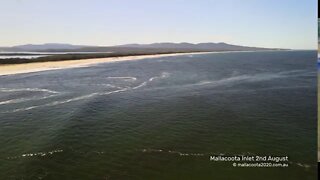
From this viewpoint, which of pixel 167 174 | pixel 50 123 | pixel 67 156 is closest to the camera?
pixel 167 174

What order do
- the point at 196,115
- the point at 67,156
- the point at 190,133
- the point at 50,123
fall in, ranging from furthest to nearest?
1. the point at 196,115
2. the point at 50,123
3. the point at 190,133
4. the point at 67,156

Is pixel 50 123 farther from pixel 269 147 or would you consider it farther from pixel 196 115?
pixel 269 147

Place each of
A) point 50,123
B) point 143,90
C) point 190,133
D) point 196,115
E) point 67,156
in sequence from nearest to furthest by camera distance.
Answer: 1. point 67,156
2. point 190,133
3. point 50,123
4. point 196,115
5. point 143,90

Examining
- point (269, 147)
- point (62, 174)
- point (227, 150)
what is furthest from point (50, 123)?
point (269, 147)

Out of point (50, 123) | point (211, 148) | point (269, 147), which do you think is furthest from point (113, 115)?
point (269, 147)

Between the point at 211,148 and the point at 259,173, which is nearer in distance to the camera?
the point at 259,173

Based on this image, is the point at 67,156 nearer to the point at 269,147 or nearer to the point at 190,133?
the point at 190,133
